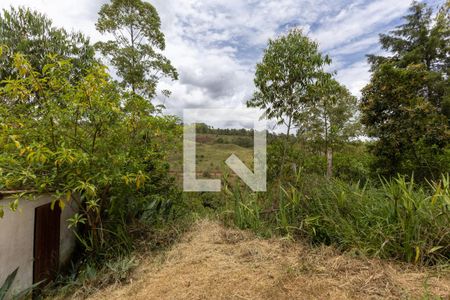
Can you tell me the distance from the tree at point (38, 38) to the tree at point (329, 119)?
6.46m

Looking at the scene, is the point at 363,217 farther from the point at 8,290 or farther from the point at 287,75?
the point at 8,290

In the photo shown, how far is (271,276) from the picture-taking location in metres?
2.19

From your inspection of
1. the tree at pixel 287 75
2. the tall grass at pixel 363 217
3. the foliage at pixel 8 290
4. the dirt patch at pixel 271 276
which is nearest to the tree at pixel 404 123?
the tree at pixel 287 75

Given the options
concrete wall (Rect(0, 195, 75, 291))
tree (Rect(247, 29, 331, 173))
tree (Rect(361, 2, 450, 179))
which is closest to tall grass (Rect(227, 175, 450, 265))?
tree (Rect(247, 29, 331, 173))

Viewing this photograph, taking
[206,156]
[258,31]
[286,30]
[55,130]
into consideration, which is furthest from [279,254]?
[258,31]

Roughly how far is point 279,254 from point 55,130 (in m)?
2.69

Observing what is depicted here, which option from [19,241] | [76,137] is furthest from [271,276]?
[19,241]

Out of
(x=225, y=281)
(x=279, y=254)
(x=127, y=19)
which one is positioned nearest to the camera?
(x=225, y=281)

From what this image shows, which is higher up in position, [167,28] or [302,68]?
[167,28]

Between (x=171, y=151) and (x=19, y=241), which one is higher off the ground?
(x=171, y=151)

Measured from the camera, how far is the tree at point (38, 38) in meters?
7.15

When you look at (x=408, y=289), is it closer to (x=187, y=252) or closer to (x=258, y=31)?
(x=187, y=252)

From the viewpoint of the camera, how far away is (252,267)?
2.38 metres

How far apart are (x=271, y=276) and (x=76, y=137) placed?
8.07 feet
